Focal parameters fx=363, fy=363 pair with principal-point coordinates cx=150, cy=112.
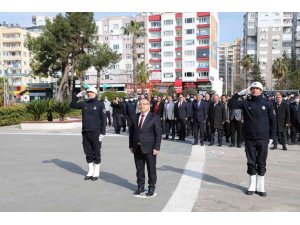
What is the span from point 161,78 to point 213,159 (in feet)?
235

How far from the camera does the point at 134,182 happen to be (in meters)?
7.29

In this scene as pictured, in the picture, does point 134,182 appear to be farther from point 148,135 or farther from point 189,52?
point 189,52

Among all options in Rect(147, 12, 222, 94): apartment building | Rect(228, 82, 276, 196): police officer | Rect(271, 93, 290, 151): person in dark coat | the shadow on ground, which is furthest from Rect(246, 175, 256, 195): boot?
Rect(147, 12, 222, 94): apartment building

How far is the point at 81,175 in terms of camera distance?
26.1ft

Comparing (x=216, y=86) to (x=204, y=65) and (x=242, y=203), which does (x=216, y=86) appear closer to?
(x=204, y=65)

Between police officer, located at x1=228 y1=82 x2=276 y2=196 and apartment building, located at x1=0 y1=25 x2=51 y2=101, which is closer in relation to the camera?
police officer, located at x1=228 y1=82 x2=276 y2=196

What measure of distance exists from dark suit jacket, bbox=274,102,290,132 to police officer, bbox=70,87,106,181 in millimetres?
7068

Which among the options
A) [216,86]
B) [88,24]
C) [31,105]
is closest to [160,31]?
[216,86]

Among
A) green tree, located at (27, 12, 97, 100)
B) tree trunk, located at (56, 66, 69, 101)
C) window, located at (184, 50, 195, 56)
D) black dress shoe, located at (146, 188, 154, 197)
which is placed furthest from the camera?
window, located at (184, 50, 195, 56)

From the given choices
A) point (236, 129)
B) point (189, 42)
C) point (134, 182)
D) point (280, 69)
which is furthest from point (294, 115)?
point (189, 42)

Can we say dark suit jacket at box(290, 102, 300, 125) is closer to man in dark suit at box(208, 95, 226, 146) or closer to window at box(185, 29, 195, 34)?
man in dark suit at box(208, 95, 226, 146)

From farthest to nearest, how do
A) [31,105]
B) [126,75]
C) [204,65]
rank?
1. [126,75]
2. [204,65]
3. [31,105]

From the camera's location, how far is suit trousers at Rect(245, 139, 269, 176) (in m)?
6.43

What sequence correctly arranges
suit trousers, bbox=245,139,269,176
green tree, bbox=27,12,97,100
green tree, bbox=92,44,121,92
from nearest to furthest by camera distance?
suit trousers, bbox=245,139,269,176 < green tree, bbox=27,12,97,100 < green tree, bbox=92,44,121,92
